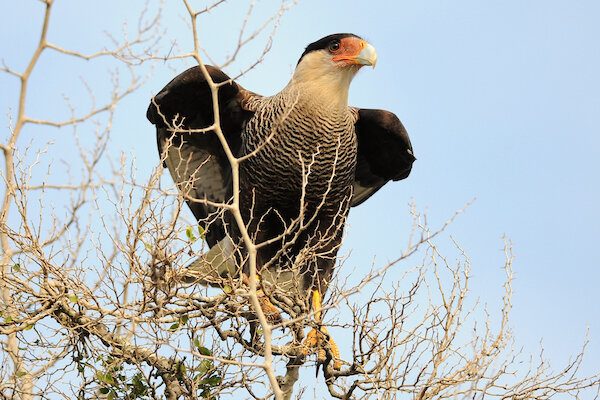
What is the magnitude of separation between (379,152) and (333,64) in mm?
1101

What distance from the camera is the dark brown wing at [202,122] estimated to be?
549 centimetres

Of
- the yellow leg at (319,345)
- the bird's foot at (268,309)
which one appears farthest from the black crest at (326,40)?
the yellow leg at (319,345)

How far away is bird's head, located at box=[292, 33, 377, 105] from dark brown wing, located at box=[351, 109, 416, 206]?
48cm

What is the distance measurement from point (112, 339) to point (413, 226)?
177 cm

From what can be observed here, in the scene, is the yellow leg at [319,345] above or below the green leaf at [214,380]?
above

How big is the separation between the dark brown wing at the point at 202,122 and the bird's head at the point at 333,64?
56 cm

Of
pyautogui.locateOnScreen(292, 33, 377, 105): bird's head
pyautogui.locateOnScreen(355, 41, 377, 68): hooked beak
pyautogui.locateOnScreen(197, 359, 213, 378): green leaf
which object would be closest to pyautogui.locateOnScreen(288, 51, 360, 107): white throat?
pyautogui.locateOnScreen(292, 33, 377, 105): bird's head

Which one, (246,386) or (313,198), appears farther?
(313,198)

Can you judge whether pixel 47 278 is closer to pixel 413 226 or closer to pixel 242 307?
pixel 242 307

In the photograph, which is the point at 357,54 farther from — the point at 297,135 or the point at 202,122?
the point at 202,122

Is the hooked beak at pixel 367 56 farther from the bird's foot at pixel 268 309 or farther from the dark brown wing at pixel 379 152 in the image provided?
the bird's foot at pixel 268 309

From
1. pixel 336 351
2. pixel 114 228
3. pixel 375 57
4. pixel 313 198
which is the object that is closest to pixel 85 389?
pixel 114 228

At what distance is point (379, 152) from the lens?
614 centimetres

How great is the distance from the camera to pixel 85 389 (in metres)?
4.06
